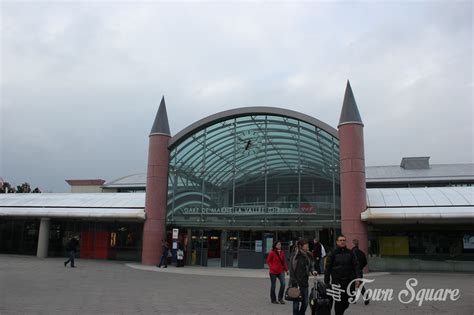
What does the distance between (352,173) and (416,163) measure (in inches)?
975

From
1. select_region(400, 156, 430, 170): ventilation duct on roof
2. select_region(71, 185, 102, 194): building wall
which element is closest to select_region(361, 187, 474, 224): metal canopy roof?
select_region(400, 156, 430, 170): ventilation duct on roof

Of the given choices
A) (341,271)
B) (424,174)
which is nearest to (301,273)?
(341,271)

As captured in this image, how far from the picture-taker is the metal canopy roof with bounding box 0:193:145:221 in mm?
25562

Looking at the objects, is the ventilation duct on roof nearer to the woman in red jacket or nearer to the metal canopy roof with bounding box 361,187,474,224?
the metal canopy roof with bounding box 361,187,474,224

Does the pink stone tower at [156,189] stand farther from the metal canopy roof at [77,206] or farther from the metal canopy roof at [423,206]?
the metal canopy roof at [423,206]

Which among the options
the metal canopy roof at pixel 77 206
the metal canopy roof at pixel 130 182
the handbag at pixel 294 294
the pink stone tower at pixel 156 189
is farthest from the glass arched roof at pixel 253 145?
the metal canopy roof at pixel 130 182

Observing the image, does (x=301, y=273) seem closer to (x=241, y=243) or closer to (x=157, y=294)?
(x=157, y=294)

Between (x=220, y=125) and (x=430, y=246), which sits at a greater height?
(x=220, y=125)

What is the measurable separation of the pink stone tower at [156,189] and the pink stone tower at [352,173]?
997 cm

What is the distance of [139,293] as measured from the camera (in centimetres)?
1304

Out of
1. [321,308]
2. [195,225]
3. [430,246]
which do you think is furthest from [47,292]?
[430,246]

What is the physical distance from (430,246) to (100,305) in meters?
17.8

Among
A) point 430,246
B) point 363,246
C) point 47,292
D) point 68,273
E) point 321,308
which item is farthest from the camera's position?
point 430,246

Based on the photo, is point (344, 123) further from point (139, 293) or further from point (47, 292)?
point (47, 292)
